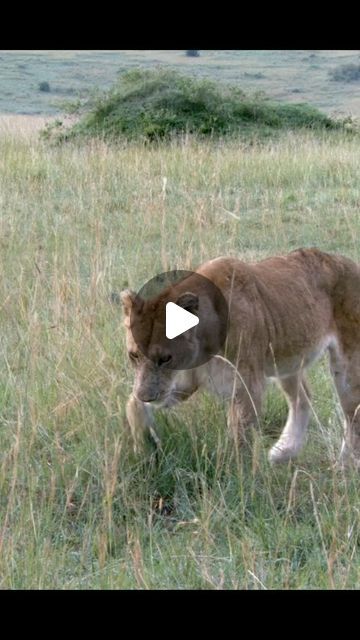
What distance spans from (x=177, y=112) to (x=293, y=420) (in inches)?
487

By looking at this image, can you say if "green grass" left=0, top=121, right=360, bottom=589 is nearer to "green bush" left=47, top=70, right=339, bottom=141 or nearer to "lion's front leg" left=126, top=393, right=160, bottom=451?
"lion's front leg" left=126, top=393, right=160, bottom=451

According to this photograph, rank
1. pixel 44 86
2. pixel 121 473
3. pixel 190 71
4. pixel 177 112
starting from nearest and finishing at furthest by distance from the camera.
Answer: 1. pixel 121 473
2. pixel 177 112
3. pixel 44 86
4. pixel 190 71

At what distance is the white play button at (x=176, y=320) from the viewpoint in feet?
15.1

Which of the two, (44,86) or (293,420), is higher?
(293,420)

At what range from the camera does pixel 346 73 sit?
42125 millimetres

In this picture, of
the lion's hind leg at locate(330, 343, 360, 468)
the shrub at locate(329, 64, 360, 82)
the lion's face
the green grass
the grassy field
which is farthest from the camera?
the shrub at locate(329, 64, 360, 82)

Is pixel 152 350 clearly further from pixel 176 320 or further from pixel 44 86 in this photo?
pixel 44 86

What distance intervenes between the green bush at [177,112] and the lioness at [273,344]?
10.4 metres

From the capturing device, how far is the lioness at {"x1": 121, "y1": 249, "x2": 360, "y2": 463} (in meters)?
4.70

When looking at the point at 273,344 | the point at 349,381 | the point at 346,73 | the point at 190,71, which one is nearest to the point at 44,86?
the point at 190,71

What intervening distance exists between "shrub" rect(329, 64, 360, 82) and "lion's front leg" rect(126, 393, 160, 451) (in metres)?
37.3

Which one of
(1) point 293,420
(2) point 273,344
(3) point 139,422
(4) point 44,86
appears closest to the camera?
(3) point 139,422

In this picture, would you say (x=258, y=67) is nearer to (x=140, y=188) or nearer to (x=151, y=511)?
(x=140, y=188)
